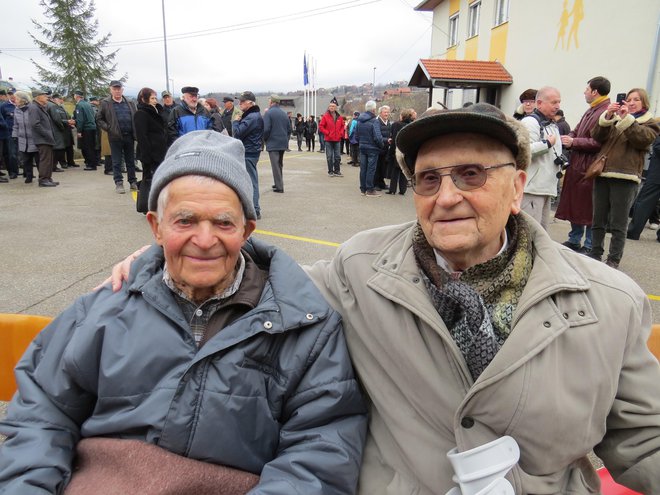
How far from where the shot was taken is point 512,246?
1.72 m

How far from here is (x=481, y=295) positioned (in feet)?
5.39

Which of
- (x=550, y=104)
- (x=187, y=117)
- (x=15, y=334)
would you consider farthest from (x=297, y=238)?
(x=15, y=334)

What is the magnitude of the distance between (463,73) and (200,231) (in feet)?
43.9

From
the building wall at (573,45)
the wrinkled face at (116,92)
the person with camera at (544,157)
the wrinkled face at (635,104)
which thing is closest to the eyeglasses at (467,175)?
the person with camera at (544,157)

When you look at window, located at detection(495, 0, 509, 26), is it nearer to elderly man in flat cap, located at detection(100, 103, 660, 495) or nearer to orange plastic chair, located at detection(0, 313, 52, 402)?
elderly man in flat cap, located at detection(100, 103, 660, 495)

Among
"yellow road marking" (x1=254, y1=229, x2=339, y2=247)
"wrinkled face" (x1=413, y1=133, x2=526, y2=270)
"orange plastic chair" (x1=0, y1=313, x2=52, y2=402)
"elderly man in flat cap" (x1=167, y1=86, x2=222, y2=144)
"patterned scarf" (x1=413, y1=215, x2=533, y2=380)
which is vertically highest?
"elderly man in flat cap" (x1=167, y1=86, x2=222, y2=144)

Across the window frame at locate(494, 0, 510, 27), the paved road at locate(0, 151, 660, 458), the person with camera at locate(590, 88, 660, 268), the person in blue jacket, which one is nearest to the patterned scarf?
the paved road at locate(0, 151, 660, 458)

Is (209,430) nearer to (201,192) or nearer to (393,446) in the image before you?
(393,446)

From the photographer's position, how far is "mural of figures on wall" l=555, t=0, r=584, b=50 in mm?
10970

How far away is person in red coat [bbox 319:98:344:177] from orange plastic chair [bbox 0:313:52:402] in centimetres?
1141

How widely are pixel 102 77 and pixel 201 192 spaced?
32.0m

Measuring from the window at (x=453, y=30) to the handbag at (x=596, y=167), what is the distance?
16.1 m

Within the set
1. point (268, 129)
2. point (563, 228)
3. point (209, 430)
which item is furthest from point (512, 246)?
point (268, 129)

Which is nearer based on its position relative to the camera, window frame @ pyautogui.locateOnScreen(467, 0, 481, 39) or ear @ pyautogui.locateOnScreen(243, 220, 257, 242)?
ear @ pyautogui.locateOnScreen(243, 220, 257, 242)
